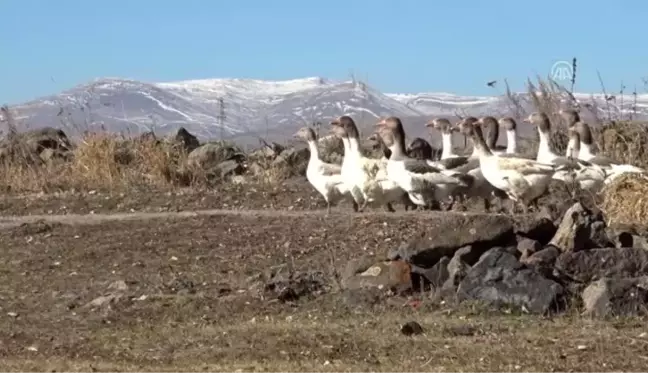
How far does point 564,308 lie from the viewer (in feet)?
36.0

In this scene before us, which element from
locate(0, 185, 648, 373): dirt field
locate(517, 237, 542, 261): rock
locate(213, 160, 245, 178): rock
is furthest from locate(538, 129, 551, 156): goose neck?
locate(213, 160, 245, 178): rock

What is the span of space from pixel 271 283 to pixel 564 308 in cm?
→ 292

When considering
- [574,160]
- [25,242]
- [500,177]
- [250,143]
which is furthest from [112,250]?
[250,143]

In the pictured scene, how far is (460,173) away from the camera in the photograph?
57.9 feet

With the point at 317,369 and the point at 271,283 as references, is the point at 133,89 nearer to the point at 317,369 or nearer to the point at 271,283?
the point at 271,283

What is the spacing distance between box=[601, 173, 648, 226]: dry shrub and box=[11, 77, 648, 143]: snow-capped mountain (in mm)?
6317

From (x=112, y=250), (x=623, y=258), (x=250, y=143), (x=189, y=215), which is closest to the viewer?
(x=623, y=258)

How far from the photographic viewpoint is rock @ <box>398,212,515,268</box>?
1245 centimetres

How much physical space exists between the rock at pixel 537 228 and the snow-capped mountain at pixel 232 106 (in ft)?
29.3

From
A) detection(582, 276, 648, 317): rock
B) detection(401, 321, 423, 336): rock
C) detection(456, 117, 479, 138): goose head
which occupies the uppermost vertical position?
detection(456, 117, 479, 138): goose head

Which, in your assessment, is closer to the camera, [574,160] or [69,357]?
[69,357]

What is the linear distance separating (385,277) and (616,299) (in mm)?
2290

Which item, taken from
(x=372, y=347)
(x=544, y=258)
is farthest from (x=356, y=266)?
(x=372, y=347)

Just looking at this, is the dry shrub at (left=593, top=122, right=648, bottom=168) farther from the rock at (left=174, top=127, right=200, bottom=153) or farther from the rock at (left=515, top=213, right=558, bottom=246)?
the rock at (left=174, top=127, right=200, bottom=153)
